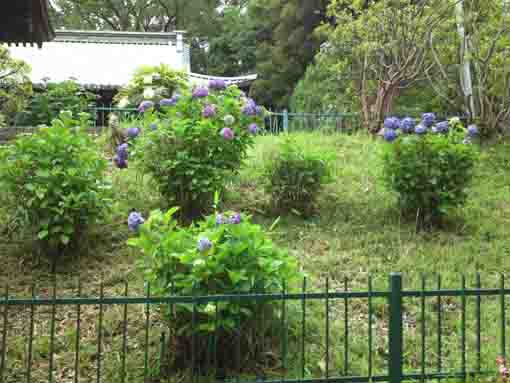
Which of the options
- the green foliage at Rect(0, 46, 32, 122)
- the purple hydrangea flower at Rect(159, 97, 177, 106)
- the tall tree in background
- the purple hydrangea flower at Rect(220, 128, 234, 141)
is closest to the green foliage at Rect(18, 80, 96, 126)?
the green foliage at Rect(0, 46, 32, 122)

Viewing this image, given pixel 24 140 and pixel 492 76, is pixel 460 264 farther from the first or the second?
pixel 492 76

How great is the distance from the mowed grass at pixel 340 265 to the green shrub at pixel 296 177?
166 millimetres

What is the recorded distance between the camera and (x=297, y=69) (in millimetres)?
20641

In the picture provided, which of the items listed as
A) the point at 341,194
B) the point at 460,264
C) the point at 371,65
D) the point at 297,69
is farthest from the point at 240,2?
the point at 460,264

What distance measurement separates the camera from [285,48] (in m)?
20.7

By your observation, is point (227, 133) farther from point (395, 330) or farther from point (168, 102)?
point (395, 330)

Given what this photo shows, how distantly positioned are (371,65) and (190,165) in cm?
633

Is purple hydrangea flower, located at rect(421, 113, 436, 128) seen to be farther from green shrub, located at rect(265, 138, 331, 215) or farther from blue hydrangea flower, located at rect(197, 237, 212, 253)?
blue hydrangea flower, located at rect(197, 237, 212, 253)

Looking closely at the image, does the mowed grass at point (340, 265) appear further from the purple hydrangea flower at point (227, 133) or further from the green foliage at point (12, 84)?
the green foliage at point (12, 84)

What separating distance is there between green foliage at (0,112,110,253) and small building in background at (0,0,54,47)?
1190 mm

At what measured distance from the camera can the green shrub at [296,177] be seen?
7012mm

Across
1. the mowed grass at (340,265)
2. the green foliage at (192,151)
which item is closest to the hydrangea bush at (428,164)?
the mowed grass at (340,265)

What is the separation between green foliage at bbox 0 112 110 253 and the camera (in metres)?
5.61

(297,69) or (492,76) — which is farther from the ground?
(297,69)
